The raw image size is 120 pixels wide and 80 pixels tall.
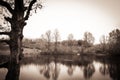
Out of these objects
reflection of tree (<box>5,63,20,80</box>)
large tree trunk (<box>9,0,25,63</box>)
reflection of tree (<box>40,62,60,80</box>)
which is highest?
large tree trunk (<box>9,0,25,63</box>)

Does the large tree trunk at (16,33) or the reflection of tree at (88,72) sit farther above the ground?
the large tree trunk at (16,33)

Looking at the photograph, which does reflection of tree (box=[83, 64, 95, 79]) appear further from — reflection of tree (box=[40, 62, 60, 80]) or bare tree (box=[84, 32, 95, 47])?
bare tree (box=[84, 32, 95, 47])

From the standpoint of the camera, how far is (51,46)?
269 ft

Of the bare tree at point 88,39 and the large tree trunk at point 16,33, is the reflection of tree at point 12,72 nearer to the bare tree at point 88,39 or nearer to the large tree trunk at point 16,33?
the large tree trunk at point 16,33

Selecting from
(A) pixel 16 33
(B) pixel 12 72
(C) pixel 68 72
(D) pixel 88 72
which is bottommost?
(C) pixel 68 72

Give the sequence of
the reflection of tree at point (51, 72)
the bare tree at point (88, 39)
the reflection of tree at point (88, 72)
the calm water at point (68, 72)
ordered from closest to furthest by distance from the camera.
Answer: the calm water at point (68, 72)
the reflection of tree at point (51, 72)
the reflection of tree at point (88, 72)
the bare tree at point (88, 39)

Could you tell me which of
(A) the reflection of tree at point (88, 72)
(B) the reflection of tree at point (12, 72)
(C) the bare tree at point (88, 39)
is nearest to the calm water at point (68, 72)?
(A) the reflection of tree at point (88, 72)

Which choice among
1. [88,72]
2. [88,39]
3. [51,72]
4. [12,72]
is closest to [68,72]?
[51,72]

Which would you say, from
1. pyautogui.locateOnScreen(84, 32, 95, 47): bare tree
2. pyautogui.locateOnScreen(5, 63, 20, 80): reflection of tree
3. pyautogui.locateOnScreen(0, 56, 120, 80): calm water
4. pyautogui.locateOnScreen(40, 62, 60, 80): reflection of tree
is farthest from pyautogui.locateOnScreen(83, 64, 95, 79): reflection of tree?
pyautogui.locateOnScreen(84, 32, 95, 47): bare tree

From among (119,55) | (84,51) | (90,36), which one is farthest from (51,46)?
(119,55)

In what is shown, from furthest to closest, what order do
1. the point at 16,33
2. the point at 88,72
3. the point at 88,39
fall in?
the point at 88,39, the point at 88,72, the point at 16,33

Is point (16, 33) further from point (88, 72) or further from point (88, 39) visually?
point (88, 39)

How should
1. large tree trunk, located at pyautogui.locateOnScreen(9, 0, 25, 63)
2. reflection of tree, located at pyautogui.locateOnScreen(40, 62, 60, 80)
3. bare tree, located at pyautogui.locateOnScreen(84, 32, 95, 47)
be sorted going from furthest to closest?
bare tree, located at pyautogui.locateOnScreen(84, 32, 95, 47) → reflection of tree, located at pyautogui.locateOnScreen(40, 62, 60, 80) → large tree trunk, located at pyautogui.locateOnScreen(9, 0, 25, 63)

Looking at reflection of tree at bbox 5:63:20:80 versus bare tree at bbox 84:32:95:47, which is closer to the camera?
reflection of tree at bbox 5:63:20:80
